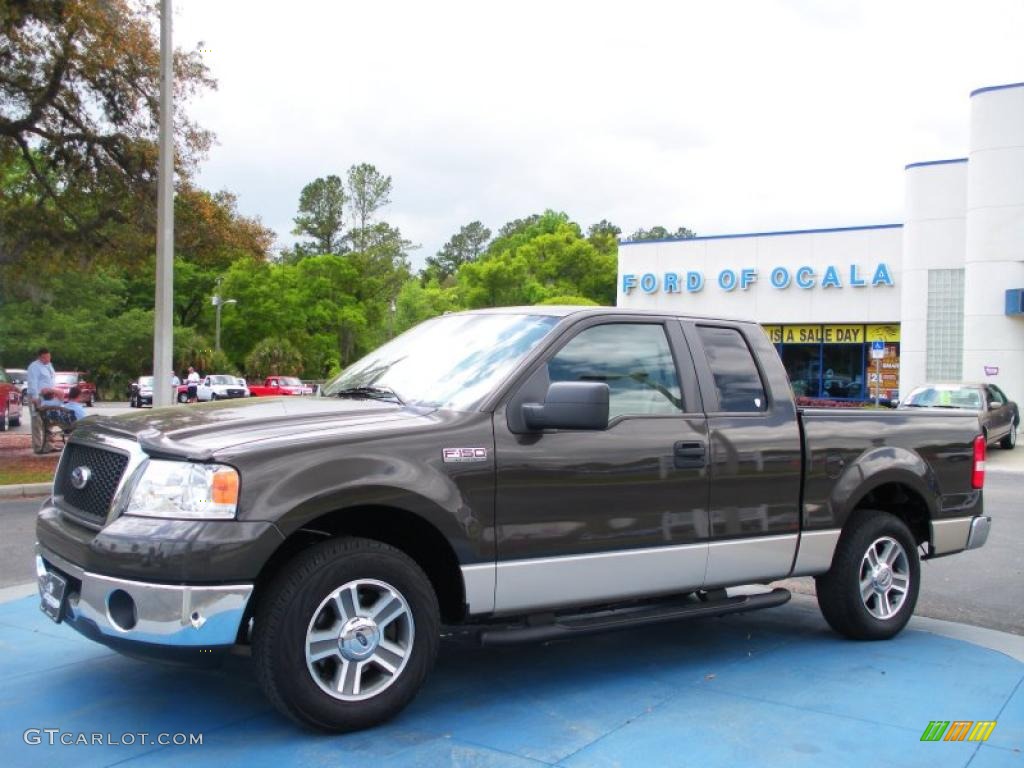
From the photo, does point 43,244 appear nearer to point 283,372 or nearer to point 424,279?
point 283,372

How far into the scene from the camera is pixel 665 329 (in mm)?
5504

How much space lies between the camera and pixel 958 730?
4555 mm

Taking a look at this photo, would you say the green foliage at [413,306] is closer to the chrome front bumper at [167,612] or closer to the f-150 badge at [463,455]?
the f-150 badge at [463,455]

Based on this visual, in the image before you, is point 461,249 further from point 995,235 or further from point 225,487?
point 225,487

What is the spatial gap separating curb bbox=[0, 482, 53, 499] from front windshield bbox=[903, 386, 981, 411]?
16.9 metres

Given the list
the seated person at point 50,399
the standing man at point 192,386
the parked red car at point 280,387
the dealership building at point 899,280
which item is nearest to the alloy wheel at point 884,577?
the seated person at point 50,399

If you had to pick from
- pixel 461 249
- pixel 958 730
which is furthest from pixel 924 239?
pixel 461 249

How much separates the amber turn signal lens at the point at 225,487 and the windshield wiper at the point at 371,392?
113 centimetres

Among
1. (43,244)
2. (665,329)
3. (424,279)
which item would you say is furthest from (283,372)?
(424,279)

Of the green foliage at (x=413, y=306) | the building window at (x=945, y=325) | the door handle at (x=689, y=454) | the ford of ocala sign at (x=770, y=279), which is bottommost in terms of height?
the door handle at (x=689, y=454)

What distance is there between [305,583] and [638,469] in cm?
177

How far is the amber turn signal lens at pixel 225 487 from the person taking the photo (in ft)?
13.0

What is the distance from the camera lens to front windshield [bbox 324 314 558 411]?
488cm

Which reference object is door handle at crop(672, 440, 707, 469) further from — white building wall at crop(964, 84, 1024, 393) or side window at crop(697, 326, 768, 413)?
white building wall at crop(964, 84, 1024, 393)
